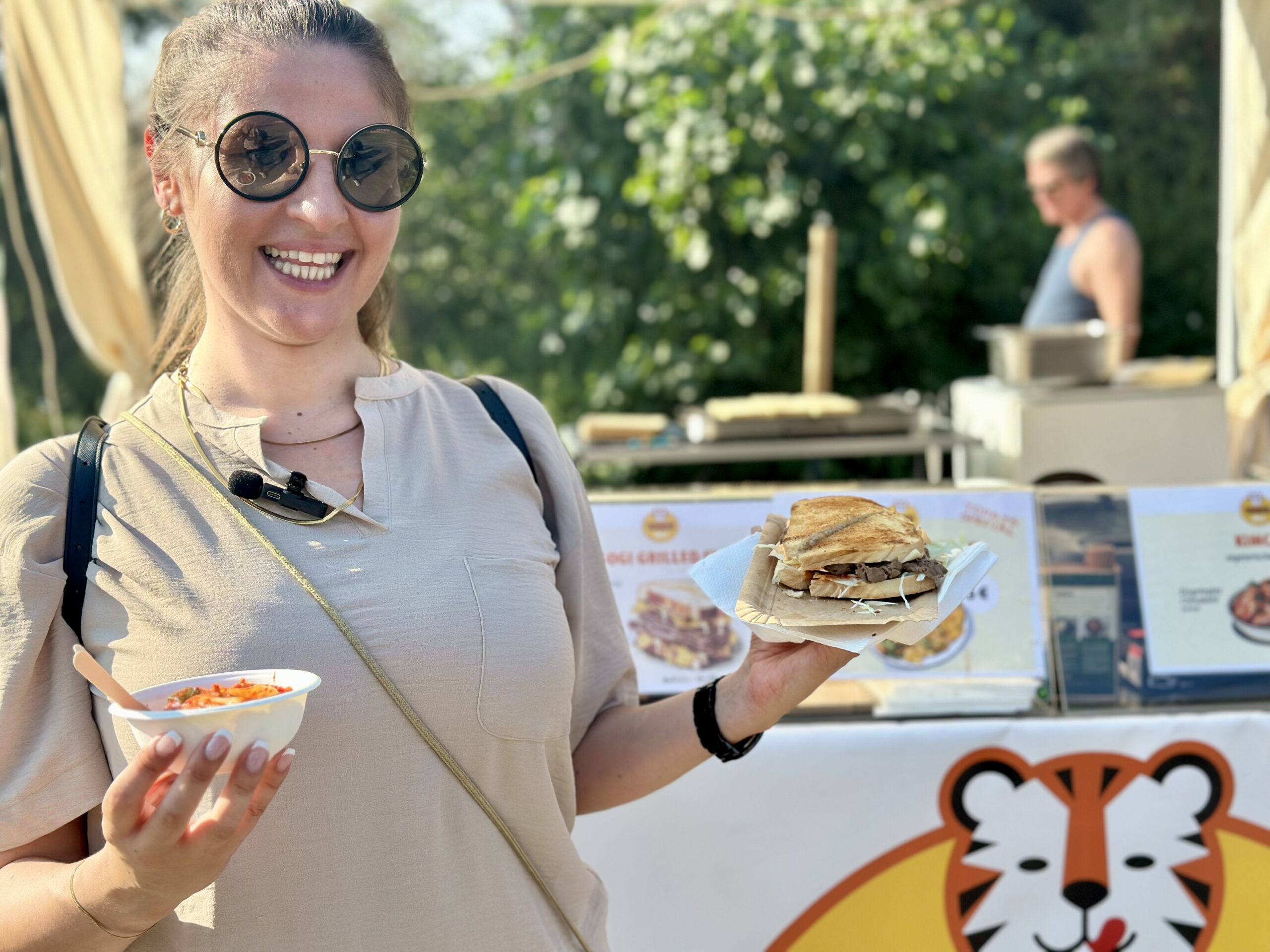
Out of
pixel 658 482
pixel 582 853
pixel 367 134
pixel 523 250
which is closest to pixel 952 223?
pixel 658 482

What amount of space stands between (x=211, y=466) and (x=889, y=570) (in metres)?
0.97

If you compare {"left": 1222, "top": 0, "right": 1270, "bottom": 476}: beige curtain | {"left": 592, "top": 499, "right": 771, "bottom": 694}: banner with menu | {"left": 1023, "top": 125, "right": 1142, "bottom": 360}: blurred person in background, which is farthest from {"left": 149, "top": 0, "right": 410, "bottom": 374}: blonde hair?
{"left": 1023, "top": 125, "right": 1142, "bottom": 360}: blurred person in background

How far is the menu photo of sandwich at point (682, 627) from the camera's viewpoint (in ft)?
9.37

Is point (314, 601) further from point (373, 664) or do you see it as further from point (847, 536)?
point (847, 536)

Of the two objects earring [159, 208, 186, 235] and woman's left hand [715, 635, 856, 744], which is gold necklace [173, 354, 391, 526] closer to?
earring [159, 208, 186, 235]

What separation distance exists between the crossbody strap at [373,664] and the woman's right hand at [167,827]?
8.7 inches

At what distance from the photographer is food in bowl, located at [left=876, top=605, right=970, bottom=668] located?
280 cm

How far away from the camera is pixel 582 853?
2.60m

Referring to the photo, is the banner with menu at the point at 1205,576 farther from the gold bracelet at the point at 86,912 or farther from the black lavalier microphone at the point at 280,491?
the gold bracelet at the point at 86,912

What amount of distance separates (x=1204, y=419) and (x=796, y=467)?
3.36m

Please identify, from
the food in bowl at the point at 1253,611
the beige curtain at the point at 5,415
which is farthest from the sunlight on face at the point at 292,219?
the beige curtain at the point at 5,415

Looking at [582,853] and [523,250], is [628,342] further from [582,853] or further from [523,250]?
[582,853]

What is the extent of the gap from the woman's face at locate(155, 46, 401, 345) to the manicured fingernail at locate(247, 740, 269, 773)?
0.58 metres

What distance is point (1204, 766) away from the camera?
2650mm
